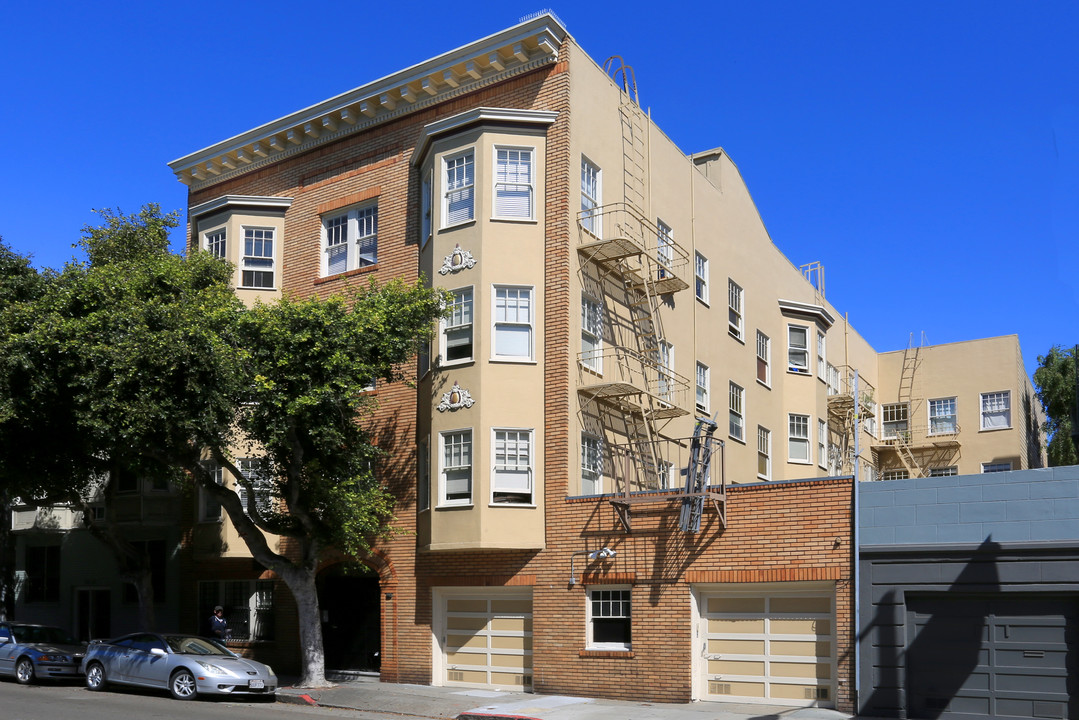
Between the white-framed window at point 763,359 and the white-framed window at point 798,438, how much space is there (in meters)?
1.78

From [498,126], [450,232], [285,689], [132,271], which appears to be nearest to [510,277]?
[450,232]

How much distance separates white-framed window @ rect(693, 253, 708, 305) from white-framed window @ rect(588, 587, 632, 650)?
10.5 meters

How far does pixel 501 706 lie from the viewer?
19578 millimetres

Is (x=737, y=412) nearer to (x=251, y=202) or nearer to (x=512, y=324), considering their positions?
(x=512, y=324)

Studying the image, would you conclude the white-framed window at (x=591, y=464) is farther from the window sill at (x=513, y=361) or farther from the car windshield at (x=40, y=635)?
the car windshield at (x=40, y=635)

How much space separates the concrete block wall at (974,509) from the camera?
16.8 m

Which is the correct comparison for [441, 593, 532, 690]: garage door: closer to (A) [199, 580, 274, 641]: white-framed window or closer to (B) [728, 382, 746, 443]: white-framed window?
(A) [199, 580, 274, 641]: white-framed window

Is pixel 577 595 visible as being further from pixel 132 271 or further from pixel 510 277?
pixel 132 271

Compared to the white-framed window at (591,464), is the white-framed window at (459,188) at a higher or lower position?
higher

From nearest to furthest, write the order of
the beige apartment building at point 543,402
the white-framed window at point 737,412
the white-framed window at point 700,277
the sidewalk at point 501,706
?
the sidewalk at point 501,706 < the beige apartment building at point 543,402 < the white-framed window at point 700,277 < the white-framed window at point 737,412

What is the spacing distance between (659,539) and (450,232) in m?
8.34

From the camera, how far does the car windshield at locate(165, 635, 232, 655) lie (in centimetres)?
2133

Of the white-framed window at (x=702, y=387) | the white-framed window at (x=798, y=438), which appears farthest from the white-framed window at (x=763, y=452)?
the white-framed window at (x=702, y=387)

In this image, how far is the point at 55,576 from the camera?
3528 cm
